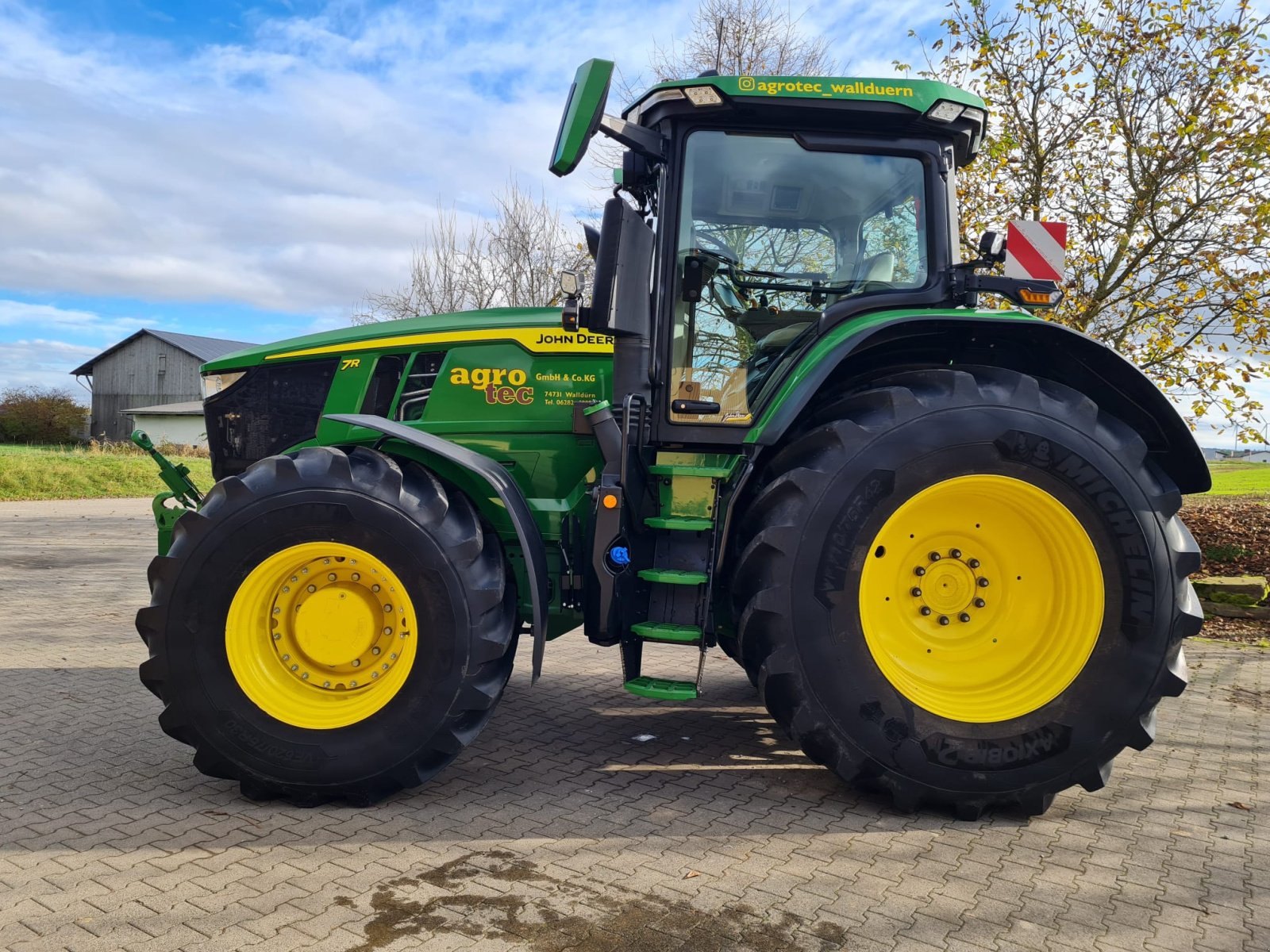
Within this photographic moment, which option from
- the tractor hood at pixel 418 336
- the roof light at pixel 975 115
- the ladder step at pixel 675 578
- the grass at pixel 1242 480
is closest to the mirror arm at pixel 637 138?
the tractor hood at pixel 418 336

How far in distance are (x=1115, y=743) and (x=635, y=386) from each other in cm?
237

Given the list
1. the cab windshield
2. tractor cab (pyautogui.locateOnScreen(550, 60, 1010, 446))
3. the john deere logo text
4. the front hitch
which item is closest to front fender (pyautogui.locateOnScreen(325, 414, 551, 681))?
the john deere logo text

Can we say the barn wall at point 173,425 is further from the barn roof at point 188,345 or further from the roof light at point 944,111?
the roof light at point 944,111

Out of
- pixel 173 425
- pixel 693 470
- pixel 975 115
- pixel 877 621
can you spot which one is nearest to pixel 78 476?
pixel 693 470

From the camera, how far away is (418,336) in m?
4.54

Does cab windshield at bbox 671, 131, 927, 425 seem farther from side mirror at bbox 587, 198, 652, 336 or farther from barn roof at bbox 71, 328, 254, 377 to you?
barn roof at bbox 71, 328, 254, 377

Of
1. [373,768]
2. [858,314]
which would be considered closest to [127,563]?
[373,768]

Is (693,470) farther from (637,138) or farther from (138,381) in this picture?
(138,381)

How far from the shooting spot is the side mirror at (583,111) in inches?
132

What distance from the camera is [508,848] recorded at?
3.25 metres

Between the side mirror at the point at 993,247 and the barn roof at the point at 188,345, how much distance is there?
53967mm

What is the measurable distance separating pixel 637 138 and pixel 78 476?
2209 centimetres

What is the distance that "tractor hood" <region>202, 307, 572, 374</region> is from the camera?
449cm

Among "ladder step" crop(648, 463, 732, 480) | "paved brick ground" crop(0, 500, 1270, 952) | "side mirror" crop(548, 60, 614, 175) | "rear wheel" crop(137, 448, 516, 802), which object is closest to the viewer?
"paved brick ground" crop(0, 500, 1270, 952)
